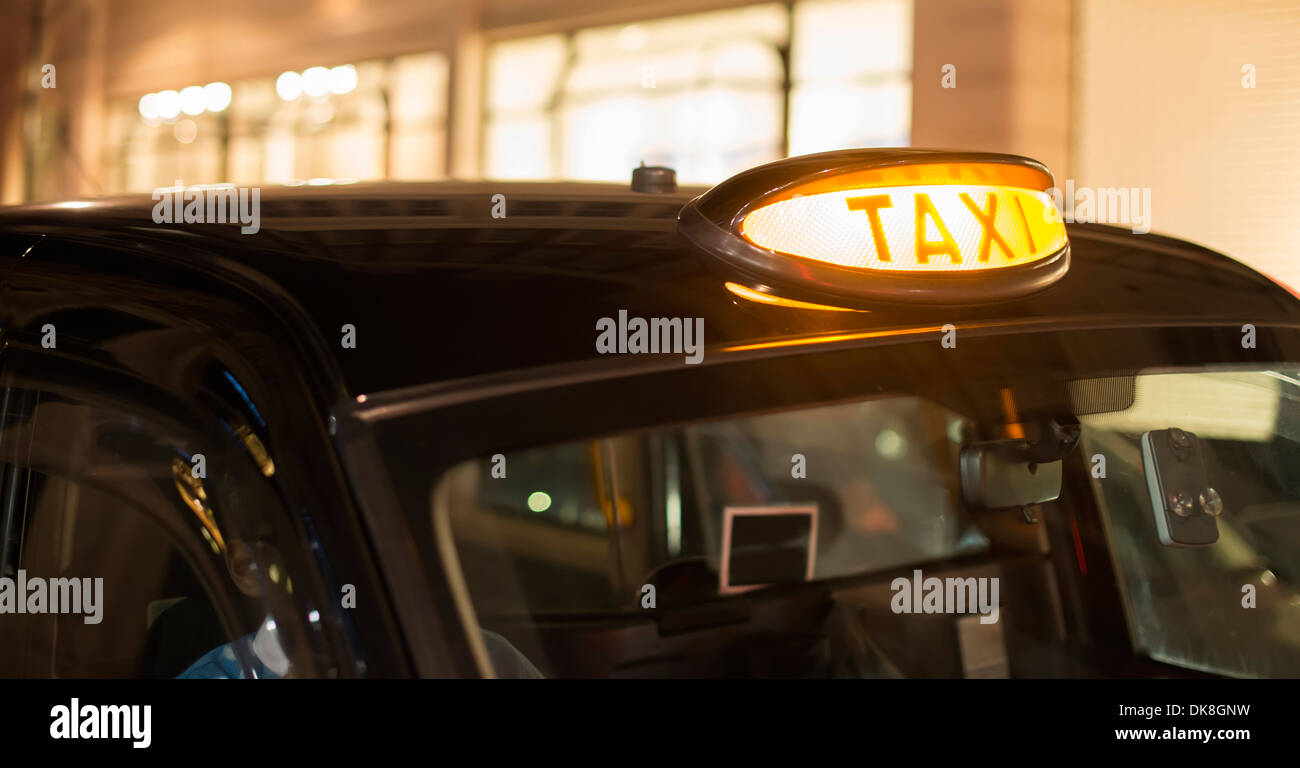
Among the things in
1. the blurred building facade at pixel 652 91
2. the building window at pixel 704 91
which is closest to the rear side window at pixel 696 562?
the blurred building facade at pixel 652 91

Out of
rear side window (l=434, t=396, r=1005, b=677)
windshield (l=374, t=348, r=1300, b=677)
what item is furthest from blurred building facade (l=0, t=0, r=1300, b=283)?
windshield (l=374, t=348, r=1300, b=677)

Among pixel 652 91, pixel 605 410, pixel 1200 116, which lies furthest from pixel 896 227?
pixel 652 91

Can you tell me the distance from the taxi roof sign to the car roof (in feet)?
0.08

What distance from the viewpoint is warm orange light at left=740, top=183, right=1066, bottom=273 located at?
0.92 m

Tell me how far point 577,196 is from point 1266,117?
5795 millimetres

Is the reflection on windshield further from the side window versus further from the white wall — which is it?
the white wall

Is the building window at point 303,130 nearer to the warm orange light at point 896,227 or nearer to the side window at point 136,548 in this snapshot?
the side window at point 136,548

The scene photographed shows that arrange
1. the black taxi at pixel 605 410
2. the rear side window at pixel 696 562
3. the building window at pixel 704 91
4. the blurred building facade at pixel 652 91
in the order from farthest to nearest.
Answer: the building window at pixel 704 91 < the blurred building facade at pixel 652 91 < the rear side window at pixel 696 562 < the black taxi at pixel 605 410

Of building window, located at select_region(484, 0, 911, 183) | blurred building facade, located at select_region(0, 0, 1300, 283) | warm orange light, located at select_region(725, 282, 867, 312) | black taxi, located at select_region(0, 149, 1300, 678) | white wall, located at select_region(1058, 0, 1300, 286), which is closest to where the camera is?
black taxi, located at select_region(0, 149, 1300, 678)

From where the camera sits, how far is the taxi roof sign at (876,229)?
910 millimetres
